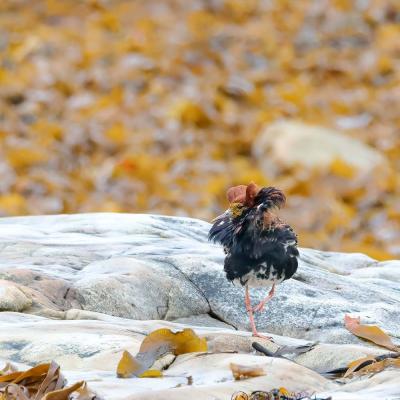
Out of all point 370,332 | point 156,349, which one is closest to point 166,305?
point 370,332

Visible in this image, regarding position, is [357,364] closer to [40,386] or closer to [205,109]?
[40,386]

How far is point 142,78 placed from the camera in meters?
10.9

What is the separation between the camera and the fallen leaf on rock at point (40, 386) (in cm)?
310

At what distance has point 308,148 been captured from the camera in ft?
31.5

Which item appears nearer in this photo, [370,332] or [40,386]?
[40,386]

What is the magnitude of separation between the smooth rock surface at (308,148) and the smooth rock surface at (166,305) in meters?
3.05

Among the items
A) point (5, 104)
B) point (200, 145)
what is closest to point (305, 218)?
point (200, 145)

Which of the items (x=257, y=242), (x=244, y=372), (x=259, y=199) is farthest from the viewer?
(x=259, y=199)

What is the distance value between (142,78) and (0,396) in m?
7.95

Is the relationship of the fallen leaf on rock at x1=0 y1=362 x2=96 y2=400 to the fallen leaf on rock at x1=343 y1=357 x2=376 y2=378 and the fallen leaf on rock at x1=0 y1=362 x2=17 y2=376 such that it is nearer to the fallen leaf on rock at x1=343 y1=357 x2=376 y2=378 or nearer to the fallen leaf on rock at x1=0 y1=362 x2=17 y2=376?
the fallen leaf on rock at x1=0 y1=362 x2=17 y2=376

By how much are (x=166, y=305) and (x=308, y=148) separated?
4.95 m

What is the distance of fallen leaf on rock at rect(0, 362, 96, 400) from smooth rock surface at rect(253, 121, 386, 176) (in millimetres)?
6131

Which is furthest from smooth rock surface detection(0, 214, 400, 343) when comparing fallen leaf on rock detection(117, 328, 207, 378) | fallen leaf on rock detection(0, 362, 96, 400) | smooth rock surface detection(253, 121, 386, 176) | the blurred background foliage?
smooth rock surface detection(253, 121, 386, 176)

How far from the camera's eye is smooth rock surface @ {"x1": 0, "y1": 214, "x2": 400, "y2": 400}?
345 centimetres
